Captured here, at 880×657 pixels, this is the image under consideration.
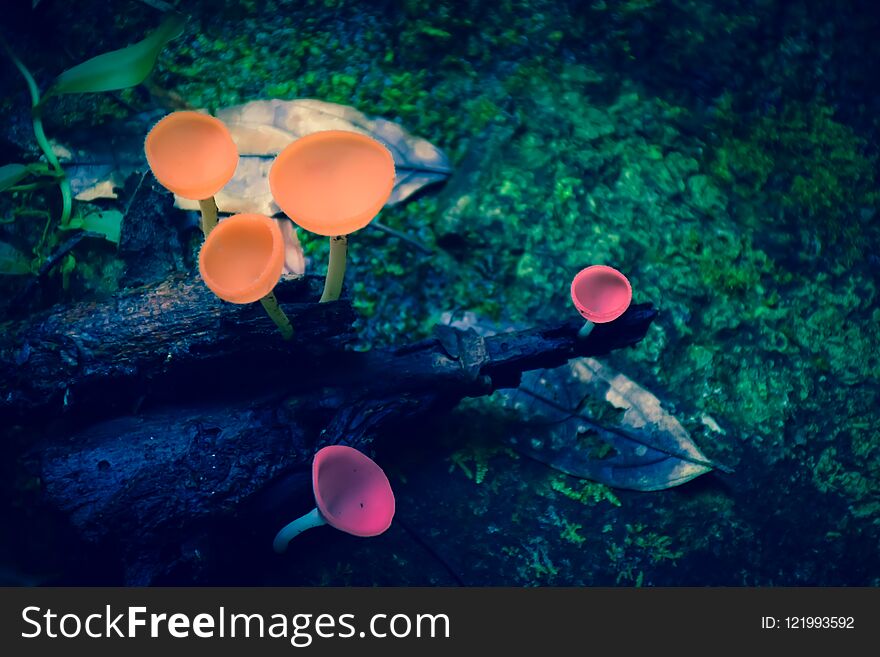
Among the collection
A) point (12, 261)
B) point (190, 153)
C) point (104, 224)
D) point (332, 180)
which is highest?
point (104, 224)

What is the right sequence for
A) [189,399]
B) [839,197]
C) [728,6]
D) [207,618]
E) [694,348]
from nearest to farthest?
[207,618] → [189,399] → [694,348] → [839,197] → [728,6]

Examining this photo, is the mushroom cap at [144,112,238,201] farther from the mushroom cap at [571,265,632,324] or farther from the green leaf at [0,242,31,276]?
the green leaf at [0,242,31,276]

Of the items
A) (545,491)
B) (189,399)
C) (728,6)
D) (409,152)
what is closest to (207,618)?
(189,399)

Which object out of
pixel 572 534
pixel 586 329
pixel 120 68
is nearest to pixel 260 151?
pixel 120 68

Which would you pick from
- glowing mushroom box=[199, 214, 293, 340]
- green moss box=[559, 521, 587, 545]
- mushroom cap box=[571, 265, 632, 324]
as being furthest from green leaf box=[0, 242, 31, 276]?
green moss box=[559, 521, 587, 545]

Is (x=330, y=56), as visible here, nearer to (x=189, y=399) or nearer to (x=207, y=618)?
(x=189, y=399)

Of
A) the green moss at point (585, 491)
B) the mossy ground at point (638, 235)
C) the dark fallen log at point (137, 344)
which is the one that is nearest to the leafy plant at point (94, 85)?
the mossy ground at point (638, 235)

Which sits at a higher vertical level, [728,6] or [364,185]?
[728,6]

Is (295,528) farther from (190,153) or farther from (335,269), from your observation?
(190,153)
